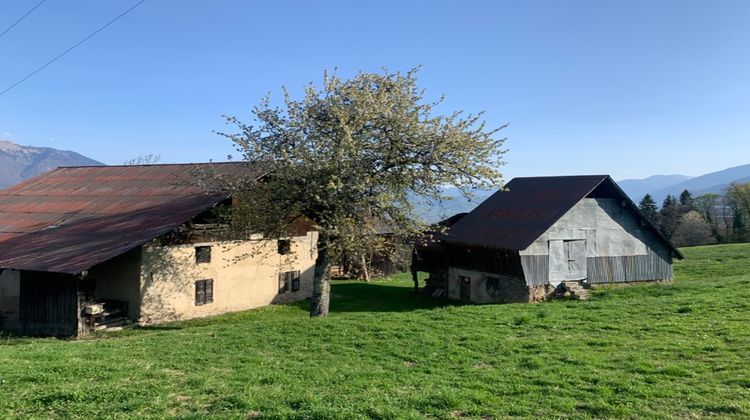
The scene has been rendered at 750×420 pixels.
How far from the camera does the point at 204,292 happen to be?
1090 inches

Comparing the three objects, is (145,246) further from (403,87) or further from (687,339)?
(687,339)

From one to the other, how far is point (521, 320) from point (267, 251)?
55.0 ft

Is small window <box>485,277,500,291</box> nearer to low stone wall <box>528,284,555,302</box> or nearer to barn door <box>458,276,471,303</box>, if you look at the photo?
barn door <box>458,276,471,303</box>

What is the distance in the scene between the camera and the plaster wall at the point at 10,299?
25.4 metres

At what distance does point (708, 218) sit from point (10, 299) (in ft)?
276

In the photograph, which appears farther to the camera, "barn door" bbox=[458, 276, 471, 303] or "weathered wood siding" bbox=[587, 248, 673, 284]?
"barn door" bbox=[458, 276, 471, 303]

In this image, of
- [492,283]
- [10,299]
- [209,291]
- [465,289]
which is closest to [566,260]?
[492,283]

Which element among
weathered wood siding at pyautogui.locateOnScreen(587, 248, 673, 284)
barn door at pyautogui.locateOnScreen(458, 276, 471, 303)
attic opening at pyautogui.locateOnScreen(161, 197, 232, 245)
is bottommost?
barn door at pyautogui.locateOnScreen(458, 276, 471, 303)

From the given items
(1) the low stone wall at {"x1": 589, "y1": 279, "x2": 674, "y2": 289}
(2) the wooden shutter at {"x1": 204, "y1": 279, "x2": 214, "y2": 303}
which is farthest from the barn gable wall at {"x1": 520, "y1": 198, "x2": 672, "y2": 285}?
(2) the wooden shutter at {"x1": 204, "y1": 279, "x2": 214, "y2": 303}

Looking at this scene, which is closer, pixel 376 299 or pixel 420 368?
pixel 420 368

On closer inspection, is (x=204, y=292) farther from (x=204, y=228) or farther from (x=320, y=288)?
(x=320, y=288)

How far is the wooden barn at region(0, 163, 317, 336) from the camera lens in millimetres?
23500

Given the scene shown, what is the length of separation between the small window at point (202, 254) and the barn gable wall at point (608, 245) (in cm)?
1685

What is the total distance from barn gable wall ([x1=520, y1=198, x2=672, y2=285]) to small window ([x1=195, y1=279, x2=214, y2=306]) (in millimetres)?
16833
